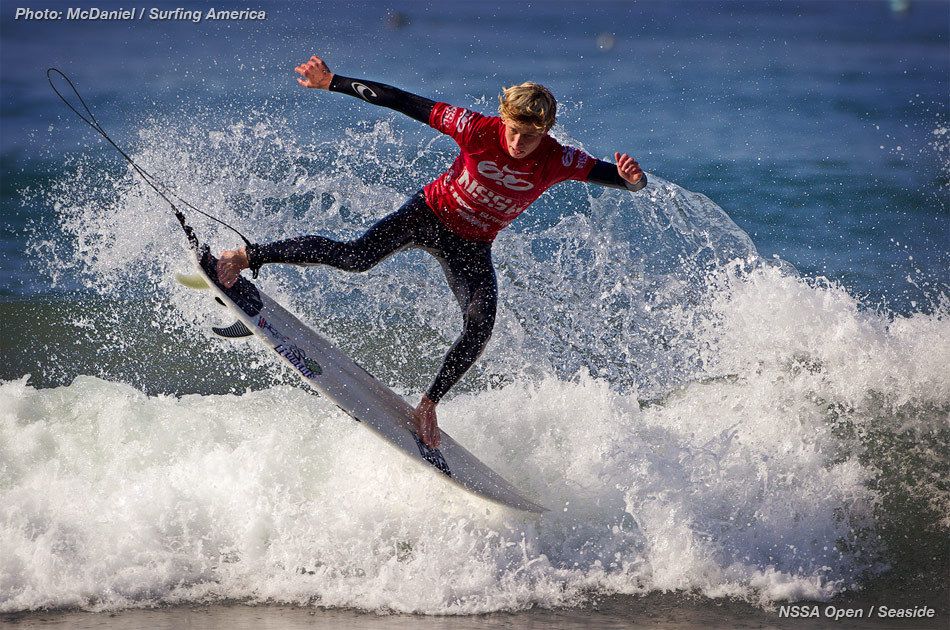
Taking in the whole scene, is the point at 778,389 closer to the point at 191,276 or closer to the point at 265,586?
the point at 265,586

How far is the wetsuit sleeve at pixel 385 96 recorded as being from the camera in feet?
11.8

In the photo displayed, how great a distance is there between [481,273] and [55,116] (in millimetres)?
11448

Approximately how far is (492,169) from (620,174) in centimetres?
62

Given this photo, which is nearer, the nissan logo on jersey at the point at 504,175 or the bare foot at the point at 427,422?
the nissan logo on jersey at the point at 504,175

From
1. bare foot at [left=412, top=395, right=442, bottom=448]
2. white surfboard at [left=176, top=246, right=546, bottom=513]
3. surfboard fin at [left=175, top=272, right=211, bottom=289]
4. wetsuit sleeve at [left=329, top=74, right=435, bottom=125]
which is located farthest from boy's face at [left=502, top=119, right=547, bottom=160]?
surfboard fin at [left=175, top=272, right=211, bottom=289]

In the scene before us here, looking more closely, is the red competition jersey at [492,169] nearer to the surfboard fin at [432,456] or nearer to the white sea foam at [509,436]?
the surfboard fin at [432,456]

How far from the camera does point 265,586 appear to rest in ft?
11.8

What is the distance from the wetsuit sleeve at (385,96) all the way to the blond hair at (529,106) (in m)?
0.49

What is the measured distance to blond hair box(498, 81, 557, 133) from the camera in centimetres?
328

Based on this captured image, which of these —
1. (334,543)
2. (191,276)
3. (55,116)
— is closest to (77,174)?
(55,116)

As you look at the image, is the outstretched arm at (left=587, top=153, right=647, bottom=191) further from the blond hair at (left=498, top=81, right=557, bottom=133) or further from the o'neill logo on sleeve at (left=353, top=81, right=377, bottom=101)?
the o'neill logo on sleeve at (left=353, top=81, right=377, bottom=101)

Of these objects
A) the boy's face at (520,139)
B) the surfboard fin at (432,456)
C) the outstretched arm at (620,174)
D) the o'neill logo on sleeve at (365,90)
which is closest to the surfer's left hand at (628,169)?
the outstretched arm at (620,174)

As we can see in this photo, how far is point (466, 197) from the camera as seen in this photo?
3705mm

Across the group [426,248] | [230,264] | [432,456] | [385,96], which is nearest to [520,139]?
[385,96]
